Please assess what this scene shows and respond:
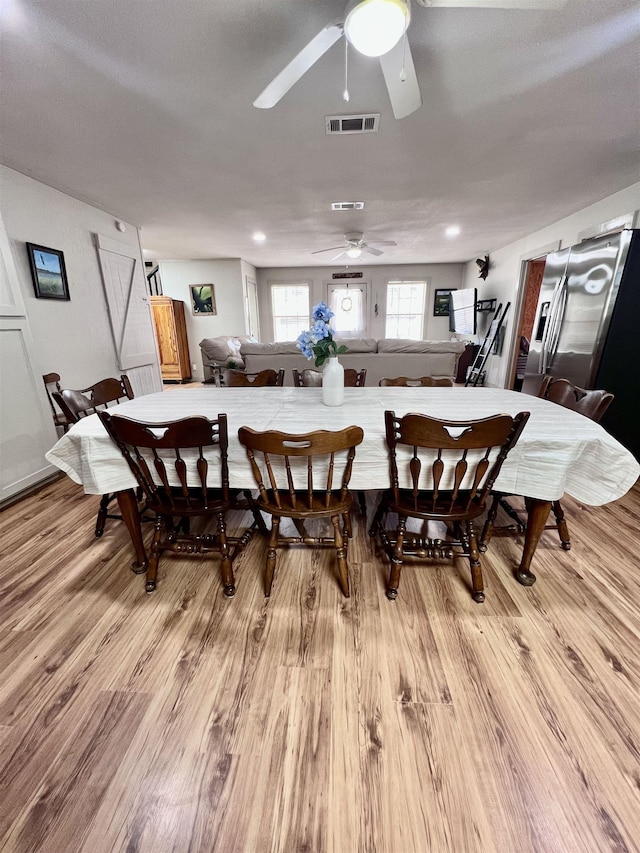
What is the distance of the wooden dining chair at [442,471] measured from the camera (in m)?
1.19

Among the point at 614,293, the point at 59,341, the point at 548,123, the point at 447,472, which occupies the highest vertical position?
the point at 548,123

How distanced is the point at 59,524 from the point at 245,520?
1.20 m

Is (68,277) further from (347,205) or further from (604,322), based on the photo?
(604,322)

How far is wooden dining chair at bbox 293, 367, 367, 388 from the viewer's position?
2328mm

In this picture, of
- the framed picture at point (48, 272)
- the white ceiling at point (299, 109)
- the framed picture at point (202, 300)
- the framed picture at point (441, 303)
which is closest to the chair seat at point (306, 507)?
the white ceiling at point (299, 109)

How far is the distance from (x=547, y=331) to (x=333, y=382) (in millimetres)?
2766

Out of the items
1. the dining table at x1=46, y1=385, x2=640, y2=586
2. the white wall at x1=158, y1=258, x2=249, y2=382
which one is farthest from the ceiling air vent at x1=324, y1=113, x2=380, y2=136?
the white wall at x1=158, y1=258, x2=249, y2=382

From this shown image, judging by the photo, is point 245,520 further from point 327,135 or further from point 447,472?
point 327,135

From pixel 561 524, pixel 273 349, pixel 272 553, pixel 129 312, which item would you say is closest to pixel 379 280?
pixel 273 349

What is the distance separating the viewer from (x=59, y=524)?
2086 millimetres

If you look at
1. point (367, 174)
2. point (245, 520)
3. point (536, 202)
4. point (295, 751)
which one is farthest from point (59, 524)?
point (536, 202)

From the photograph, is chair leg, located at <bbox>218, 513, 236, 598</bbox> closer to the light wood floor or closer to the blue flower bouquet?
the light wood floor

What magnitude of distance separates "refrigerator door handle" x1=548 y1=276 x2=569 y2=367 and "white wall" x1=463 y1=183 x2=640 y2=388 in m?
0.86

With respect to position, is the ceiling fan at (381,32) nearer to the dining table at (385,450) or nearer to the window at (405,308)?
the dining table at (385,450)
